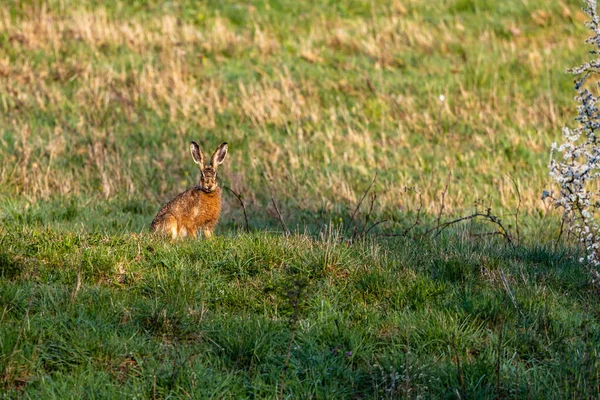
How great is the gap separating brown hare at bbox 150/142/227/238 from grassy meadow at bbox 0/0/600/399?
568mm

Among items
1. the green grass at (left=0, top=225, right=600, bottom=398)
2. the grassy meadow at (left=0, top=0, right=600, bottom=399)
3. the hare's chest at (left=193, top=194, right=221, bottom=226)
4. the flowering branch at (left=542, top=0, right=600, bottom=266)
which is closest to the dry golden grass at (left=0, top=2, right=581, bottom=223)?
the grassy meadow at (left=0, top=0, right=600, bottom=399)

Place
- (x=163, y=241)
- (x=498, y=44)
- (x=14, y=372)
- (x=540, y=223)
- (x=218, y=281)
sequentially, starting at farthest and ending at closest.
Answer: (x=498, y=44) < (x=540, y=223) < (x=163, y=241) < (x=218, y=281) < (x=14, y=372)

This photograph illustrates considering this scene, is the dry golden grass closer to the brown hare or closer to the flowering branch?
the brown hare

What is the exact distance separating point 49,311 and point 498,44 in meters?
14.9

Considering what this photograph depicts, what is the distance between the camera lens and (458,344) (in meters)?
6.04

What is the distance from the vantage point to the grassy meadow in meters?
5.73

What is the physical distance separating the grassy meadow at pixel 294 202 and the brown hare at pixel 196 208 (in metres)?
0.57

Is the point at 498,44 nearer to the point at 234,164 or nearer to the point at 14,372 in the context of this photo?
the point at 234,164

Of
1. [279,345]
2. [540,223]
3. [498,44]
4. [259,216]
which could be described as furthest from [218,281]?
[498,44]

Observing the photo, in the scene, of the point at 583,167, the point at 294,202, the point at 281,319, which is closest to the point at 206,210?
the point at 281,319

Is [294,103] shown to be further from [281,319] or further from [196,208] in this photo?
[281,319]

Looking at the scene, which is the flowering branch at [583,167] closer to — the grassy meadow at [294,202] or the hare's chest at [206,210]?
the grassy meadow at [294,202]

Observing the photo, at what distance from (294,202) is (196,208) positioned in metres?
3.19

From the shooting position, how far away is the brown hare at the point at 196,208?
28.8 feet
